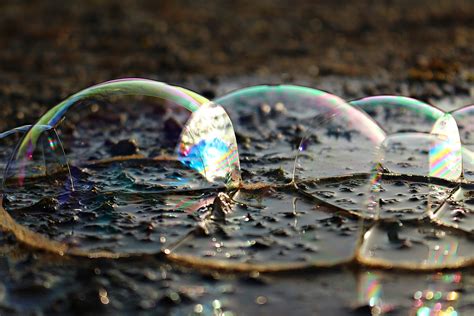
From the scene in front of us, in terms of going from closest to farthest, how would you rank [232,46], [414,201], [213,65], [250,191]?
[414,201] < [250,191] < [213,65] < [232,46]

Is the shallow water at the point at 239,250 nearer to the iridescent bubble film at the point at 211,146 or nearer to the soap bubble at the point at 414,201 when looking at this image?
the soap bubble at the point at 414,201

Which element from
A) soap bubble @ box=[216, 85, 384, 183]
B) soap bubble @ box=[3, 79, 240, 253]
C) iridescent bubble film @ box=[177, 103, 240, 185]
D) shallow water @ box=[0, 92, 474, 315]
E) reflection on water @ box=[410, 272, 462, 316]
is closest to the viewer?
reflection on water @ box=[410, 272, 462, 316]

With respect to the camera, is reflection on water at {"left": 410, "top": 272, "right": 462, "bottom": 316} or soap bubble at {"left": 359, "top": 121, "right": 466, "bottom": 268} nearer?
reflection on water at {"left": 410, "top": 272, "right": 462, "bottom": 316}

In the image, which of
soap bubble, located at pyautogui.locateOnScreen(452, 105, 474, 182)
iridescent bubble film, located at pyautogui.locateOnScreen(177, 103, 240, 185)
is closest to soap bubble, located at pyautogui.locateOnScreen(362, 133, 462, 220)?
soap bubble, located at pyautogui.locateOnScreen(452, 105, 474, 182)

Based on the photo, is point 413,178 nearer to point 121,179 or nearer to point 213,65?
point 121,179

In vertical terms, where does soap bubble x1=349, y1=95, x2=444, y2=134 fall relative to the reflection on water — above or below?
above

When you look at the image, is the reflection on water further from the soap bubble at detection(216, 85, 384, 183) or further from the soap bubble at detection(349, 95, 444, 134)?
the soap bubble at detection(349, 95, 444, 134)

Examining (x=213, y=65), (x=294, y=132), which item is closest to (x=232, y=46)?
(x=213, y=65)
